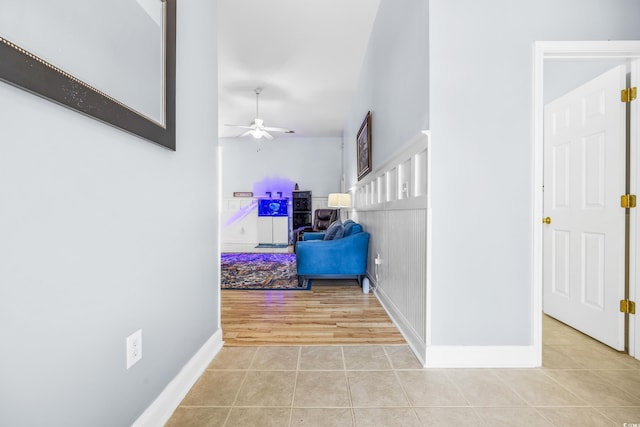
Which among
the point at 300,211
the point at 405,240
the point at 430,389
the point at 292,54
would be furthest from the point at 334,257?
the point at 300,211

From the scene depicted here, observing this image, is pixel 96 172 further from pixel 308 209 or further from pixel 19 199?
pixel 308 209

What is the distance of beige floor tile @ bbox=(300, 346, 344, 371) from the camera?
1.80 metres

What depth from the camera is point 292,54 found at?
3.93 metres

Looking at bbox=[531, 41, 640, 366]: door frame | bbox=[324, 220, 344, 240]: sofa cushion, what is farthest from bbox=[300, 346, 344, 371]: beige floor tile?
bbox=[324, 220, 344, 240]: sofa cushion

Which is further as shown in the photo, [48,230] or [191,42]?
[191,42]

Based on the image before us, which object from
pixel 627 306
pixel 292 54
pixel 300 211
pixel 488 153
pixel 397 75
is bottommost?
pixel 627 306

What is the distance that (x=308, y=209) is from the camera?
8031 millimetres

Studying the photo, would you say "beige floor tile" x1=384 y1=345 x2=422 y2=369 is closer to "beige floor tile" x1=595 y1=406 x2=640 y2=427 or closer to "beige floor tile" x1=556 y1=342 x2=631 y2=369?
"beige floor tile" x1=595 y1=406 x2=640 y2=427

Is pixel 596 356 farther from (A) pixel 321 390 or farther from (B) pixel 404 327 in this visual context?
(A) pixel 321 390

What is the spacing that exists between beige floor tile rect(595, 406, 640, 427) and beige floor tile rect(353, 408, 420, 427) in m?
0.92

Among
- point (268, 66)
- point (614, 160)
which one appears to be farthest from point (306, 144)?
point (614, 160)

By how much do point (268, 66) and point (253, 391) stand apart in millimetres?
4134

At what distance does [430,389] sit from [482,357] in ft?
1.56

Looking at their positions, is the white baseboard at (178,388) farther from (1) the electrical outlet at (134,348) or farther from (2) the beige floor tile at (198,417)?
(1) the electrical outlet at (134,348)
